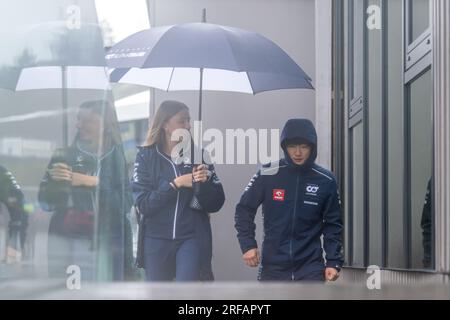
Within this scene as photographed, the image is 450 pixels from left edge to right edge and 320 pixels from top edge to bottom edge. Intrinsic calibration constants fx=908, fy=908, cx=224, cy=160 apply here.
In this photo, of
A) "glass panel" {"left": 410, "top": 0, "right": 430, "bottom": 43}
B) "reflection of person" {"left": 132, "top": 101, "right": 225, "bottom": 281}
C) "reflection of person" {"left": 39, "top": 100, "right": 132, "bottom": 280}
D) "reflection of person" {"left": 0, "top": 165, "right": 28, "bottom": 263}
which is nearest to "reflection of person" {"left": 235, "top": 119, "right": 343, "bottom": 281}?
"reflection of person" {"left": 132, "top": 101, "right": 225, "bottom": 281}

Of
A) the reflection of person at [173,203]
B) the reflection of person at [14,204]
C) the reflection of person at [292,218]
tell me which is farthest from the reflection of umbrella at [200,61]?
the reflection of person at [14,204]

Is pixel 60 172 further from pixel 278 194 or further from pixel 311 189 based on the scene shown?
pixel 311 189

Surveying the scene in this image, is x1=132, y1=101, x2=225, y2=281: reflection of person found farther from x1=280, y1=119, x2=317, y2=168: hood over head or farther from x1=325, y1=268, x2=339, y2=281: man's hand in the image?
x1=325, y1=268, x2=339, y2=281: man's hand

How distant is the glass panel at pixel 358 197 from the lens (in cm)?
417

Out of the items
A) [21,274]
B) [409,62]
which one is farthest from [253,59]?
[21,274]

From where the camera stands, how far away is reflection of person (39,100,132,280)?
154 inches

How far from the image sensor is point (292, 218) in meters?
3.95

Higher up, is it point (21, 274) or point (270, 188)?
point (270, 188)

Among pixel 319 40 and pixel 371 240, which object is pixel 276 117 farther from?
pixel 371 240

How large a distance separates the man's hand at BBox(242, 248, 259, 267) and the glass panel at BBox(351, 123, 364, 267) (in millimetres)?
482

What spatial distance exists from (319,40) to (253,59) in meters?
0.33

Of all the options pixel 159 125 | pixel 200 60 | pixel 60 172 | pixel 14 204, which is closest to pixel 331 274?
pixel 159 125

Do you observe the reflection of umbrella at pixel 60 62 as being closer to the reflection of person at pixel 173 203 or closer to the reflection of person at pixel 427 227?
the reflection of person at pixel 173 203

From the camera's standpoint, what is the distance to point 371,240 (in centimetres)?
442
